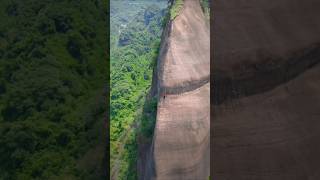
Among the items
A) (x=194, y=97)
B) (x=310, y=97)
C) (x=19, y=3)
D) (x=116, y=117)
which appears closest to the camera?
(x=310, y=97)

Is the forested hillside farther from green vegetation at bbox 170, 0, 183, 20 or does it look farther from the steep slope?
green vegetation at bbox 170, 0, 183, 20

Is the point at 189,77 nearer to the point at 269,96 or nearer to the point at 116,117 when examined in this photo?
the point at 116,117

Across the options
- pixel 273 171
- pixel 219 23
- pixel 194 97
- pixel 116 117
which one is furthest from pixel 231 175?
pixel 116 117

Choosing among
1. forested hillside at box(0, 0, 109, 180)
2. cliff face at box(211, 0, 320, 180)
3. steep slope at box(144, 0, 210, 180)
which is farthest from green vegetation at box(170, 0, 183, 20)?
cliff face at box(211, 0, 320, 180)

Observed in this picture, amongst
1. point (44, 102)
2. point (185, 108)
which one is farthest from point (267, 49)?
point (44, 102)

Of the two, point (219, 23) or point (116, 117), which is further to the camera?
point (116, 117)

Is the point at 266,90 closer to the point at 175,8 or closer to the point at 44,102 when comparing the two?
the point at 175,8
